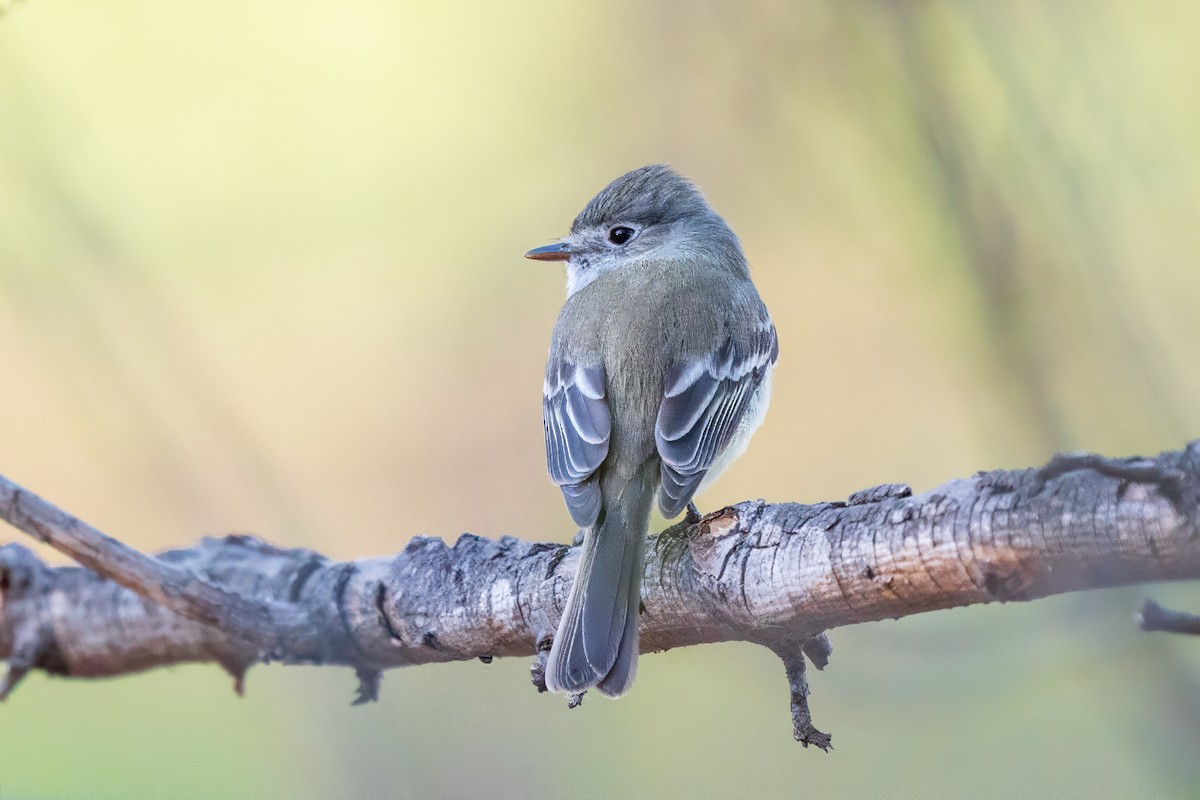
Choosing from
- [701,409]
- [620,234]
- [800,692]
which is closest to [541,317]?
[620,234]

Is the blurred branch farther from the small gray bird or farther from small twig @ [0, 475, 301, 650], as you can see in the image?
the small gray bird

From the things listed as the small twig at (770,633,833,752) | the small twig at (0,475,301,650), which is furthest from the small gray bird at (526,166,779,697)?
the small twig at (0,475,301,650)

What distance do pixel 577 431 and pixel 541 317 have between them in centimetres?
215

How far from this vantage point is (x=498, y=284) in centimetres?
521

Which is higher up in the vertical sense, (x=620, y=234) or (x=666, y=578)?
(x=620, y=234)

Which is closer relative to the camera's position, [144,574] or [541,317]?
[144,574]

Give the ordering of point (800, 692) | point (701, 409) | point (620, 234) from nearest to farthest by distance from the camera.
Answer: point (800, 692)
point (701, 409)
point (620, 234)

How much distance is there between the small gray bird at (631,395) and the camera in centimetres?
256

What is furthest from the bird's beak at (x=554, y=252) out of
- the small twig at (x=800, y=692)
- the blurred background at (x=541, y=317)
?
the small twig at (x=800, y=692)

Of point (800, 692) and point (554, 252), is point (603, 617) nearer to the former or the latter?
point (800, 692)

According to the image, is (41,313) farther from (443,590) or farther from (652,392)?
(652,392)

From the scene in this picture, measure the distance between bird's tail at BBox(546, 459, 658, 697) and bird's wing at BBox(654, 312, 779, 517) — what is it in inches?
5.8

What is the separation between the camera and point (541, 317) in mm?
5137

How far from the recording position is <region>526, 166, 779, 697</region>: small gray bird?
2.56 meters
